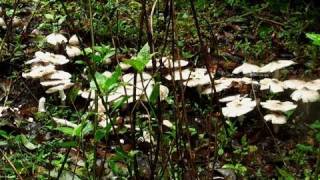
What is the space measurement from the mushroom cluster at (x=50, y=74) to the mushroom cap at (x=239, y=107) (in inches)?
47.3

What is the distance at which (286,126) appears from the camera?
4121 millimetres

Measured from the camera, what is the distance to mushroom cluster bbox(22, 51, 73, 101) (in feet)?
13.3

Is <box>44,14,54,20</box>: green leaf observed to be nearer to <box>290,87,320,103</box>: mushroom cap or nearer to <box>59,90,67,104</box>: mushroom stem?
<box>59,90,67,104</box>: mushroom stem

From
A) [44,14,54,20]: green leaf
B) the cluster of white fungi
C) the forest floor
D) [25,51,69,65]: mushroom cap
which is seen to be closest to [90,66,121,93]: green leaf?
the forest floor

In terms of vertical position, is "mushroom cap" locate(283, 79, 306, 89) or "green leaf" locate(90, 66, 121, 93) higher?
"green leaf" locate(90, 66, 121, 93)

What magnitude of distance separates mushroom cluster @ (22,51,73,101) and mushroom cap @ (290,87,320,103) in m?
1.65

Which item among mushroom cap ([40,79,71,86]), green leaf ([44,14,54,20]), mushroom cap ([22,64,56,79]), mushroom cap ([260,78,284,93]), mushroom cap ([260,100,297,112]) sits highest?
green leaf ([44,14,54,20])

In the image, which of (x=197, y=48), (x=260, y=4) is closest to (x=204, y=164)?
(x=197, y=48)

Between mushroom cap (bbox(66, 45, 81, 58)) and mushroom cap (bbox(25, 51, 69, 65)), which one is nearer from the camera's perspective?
mushroom cap (bbox(25, 51, 69, 65))

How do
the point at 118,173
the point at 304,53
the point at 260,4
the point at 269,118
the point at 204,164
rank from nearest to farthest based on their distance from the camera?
1. the point at 118,173
2. the point at 204,164
3. the point at 269,118
4. the point at 304,53
5. the point at 260,4

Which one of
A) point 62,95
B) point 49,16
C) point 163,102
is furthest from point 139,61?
point 49,16

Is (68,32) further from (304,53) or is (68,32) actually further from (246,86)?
(304,53)

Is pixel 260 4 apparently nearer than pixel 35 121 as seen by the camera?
No

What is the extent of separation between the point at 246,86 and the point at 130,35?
4.71ft
